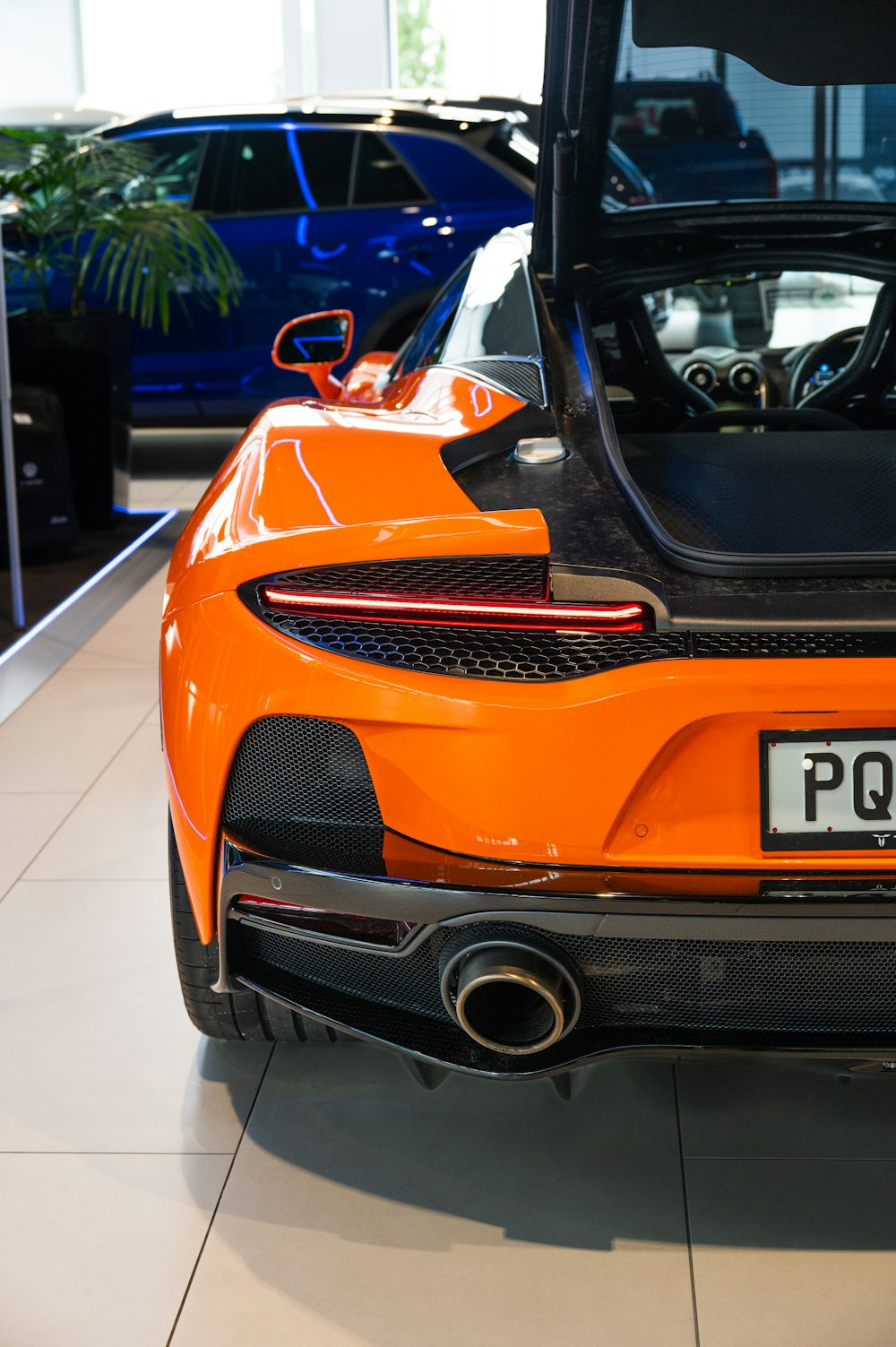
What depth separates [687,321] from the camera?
130 inches

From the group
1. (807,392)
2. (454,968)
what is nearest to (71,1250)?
(454,968)

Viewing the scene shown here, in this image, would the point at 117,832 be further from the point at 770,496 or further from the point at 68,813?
the point at 770,496

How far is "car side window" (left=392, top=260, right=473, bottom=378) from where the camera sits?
2275 millimetres

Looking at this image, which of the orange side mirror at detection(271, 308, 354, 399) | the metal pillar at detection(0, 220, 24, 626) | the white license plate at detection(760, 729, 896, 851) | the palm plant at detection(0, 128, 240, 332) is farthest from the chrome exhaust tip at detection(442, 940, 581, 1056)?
the palm plant at detection(0, 128, 240, 332)

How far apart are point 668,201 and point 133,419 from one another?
477 centimetres

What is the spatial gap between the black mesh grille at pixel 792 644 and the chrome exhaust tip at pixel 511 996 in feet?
1.14

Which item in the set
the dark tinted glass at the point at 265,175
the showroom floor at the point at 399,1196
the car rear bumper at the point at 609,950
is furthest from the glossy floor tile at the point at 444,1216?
the dark tinted glass at the point at 265,175

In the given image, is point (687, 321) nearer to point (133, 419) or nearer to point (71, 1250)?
point (71, 1250)

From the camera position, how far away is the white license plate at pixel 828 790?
127cm

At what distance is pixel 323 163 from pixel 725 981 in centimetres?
562

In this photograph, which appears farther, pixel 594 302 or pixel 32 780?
pixel 32 780

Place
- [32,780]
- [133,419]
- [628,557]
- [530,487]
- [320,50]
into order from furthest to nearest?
1. [320,50]
2. [133,419]
3. [32,780]
4. [530,487]
5. [628,557]

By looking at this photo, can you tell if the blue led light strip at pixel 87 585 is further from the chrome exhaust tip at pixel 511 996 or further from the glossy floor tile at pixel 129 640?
the chrome exhaust tip at pixel 511 996

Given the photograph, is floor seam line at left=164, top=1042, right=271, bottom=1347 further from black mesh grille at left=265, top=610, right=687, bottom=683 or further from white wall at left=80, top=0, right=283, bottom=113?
white wall at left=80, top=0, right=283, bottom=113
